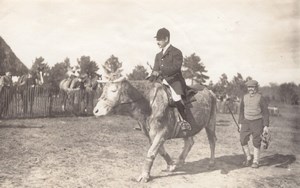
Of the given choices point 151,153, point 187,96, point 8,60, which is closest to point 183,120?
point 187,96

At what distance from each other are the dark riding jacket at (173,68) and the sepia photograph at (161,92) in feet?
0.05

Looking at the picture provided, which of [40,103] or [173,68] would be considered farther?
[40,103]

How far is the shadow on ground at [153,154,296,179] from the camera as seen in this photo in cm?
486

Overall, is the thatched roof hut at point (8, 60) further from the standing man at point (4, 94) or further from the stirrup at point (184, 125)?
the stirrup at point (184, 125)

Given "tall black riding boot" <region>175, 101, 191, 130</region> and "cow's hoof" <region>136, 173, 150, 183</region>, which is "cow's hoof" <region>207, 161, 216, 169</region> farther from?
"cow's hoof" <region>136, 173, 150, 183</region>

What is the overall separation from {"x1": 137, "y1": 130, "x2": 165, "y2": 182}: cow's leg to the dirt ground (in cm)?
11

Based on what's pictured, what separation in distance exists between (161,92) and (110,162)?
55.6 inches

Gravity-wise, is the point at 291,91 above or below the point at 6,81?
below

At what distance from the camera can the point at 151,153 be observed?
412cm

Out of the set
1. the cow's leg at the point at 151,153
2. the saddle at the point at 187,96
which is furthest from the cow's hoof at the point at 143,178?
the saddle at the point at 187,96

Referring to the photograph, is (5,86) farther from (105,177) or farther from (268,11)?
(268,11)

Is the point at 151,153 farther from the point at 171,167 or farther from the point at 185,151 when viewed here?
the point at 185,151

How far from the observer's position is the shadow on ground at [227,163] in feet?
15.9

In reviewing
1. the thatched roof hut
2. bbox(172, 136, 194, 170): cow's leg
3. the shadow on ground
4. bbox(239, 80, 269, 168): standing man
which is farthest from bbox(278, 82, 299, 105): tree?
the thatched roof hut
